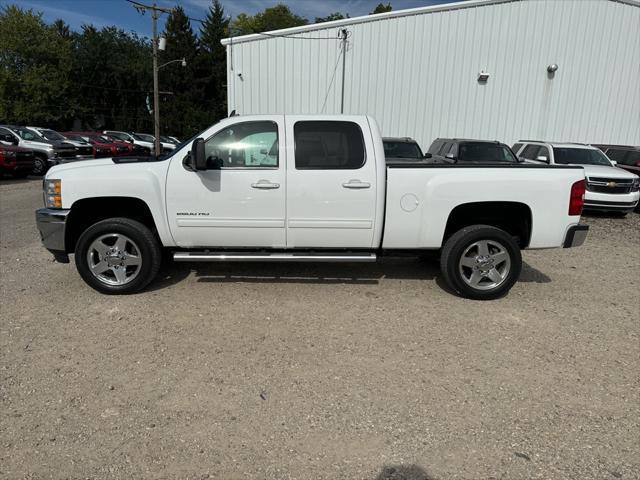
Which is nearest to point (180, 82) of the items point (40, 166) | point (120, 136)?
point (120, 136)

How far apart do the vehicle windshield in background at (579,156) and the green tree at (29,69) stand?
161ft

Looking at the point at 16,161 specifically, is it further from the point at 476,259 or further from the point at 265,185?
the point at 476,259

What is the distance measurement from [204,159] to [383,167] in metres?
1.79

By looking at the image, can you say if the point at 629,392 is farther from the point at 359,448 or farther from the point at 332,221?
the point at 332,221

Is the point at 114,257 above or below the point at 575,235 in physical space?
below

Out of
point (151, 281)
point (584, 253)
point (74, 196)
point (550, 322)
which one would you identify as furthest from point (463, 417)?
point (584, 253)

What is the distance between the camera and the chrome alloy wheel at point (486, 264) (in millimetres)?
4996

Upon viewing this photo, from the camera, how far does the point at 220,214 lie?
486cm

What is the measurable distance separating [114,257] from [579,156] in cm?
1198

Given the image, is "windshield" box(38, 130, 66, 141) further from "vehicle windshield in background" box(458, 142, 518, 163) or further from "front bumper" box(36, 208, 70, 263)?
"front bumper" box(36, 208, 70, 263)

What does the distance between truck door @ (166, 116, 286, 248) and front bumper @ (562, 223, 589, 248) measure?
2.95 metres

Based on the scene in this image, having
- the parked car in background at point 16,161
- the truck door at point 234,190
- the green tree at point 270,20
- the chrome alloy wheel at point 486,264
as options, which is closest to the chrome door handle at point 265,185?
the truck door at point 234,190

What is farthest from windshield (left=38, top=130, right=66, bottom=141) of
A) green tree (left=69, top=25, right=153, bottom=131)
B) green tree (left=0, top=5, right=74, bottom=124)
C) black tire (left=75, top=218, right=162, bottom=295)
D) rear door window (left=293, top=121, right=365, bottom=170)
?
green tree (left=69, top=25, right=153, bottom=131)

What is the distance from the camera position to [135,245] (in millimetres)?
4902
